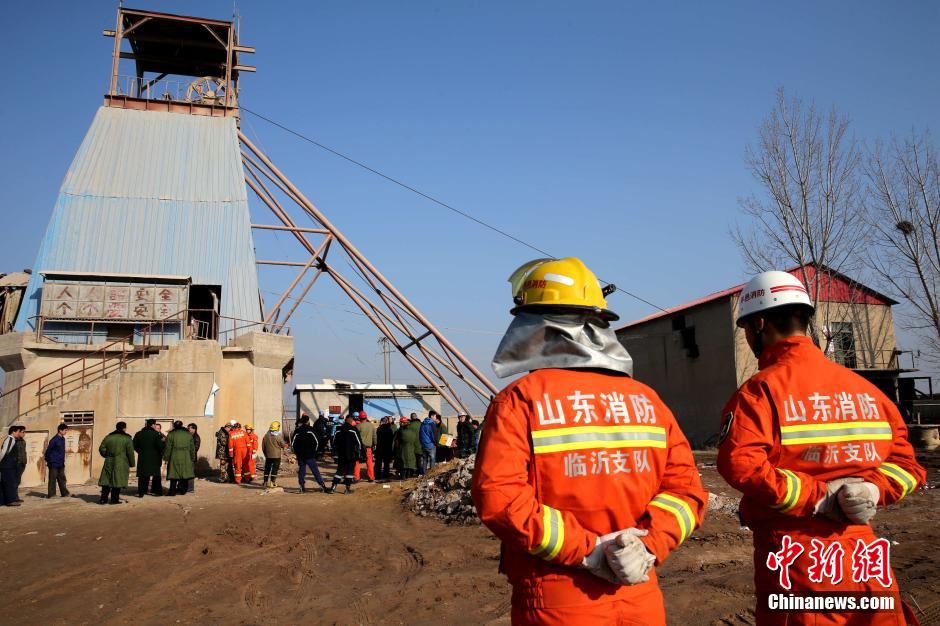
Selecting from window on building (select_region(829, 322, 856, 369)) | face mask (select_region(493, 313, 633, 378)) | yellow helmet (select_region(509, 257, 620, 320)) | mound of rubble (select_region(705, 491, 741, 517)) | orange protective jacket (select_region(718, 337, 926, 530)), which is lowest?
mound of rubble (select_region(705, 491, 741, 517))

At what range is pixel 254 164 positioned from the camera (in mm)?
25266

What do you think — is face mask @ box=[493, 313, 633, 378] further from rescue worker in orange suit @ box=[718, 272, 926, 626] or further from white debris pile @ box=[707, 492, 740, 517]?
white debris pile @ box=[707, 492, 740, 517]

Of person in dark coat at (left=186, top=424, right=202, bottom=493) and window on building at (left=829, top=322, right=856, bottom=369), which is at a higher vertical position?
window on building at (left=829, top=322, right=856, bottom=369)

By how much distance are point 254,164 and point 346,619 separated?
22.6 m

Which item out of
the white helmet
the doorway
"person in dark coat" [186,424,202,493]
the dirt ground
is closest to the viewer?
the white helmet

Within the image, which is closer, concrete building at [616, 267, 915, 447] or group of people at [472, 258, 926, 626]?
group of people at [472, 258, 926, 626]

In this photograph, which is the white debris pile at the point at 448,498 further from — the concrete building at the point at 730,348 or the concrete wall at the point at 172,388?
the concrete building at the point at 730,348

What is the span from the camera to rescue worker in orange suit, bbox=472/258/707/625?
7.40 ft

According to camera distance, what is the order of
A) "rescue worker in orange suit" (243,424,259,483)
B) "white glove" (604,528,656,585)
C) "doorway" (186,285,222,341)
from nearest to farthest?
"white glove" (604,528,656,585)
"rescue worker in orange suit" (243,424,259,483)
"doorway" (186,285,222,341)

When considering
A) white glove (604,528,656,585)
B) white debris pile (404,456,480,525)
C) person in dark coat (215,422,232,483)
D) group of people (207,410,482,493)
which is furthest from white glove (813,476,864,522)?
person in dark coat (215,422,232,483)

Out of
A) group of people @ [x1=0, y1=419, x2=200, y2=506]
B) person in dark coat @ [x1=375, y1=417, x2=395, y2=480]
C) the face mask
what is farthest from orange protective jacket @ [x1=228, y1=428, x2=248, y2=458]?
the face mask

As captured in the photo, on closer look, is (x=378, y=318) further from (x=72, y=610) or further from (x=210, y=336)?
(x=72, y=610)

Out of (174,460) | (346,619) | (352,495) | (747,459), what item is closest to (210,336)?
(174,460)

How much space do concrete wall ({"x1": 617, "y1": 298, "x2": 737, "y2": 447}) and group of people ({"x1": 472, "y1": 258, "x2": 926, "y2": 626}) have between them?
992 inches
